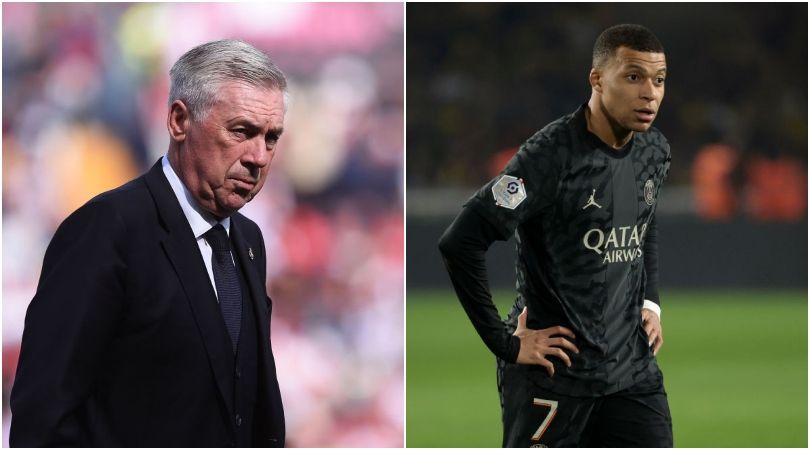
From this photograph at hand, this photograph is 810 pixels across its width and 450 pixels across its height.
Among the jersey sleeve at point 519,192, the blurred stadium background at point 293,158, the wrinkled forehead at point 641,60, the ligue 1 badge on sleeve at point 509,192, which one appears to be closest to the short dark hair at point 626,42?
the wrinkled forehead at point 641,60

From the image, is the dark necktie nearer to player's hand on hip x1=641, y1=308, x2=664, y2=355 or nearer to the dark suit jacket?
the dark suit jacket

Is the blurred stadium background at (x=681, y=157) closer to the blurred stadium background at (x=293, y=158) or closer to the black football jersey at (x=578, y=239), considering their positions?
the blurred stadium background at (x=293, y=158)

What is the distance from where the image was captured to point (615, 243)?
363cm

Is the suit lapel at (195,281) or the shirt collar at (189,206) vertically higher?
the shirt collar at (189,206)

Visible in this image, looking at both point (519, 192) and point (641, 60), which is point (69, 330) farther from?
point (641, 60)

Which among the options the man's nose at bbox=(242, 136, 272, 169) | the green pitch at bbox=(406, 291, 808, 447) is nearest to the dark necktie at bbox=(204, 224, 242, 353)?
the man's nose at bbox=(242, 136, 272, 169)

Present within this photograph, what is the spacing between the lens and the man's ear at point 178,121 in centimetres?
235

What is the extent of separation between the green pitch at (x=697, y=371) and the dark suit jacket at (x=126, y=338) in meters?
4.94

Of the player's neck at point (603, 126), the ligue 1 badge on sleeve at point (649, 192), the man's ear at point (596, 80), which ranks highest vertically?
the man's ear at point (596, 80)

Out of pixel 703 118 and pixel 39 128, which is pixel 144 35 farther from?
pixel 703 118

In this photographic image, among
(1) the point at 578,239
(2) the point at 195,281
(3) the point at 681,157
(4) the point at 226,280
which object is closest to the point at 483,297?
(1) the point at 578,239

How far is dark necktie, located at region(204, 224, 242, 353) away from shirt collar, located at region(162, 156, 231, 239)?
4 centimetres

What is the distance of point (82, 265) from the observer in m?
2.13

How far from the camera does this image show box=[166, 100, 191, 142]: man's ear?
2.35m
